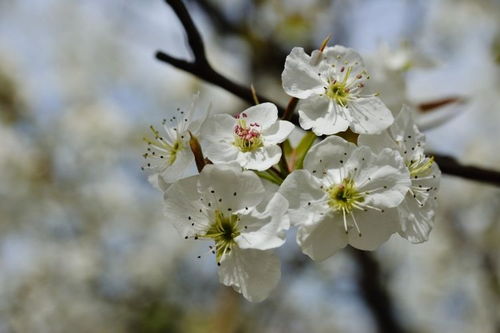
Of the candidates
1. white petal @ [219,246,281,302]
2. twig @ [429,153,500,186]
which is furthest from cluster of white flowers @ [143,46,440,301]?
twig @ [429,153,500,186]

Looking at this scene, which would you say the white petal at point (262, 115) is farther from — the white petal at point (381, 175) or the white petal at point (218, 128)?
the white petal at point (381, 175)

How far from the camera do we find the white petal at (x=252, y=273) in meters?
0.73

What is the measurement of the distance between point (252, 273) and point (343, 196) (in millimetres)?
174

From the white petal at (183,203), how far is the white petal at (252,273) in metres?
0.07

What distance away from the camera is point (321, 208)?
0.76 meters

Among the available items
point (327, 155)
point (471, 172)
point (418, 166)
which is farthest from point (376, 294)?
point (327, 155)

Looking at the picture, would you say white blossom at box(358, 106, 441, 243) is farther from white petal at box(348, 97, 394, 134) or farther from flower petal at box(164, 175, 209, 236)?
flower petal at box(164, 175, 209, 236)

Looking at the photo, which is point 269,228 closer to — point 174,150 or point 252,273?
point 252,273

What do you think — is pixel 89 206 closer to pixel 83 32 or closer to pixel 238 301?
pixel 238 301

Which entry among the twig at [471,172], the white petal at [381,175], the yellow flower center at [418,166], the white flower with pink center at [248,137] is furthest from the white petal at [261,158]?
the twig at [471,172]

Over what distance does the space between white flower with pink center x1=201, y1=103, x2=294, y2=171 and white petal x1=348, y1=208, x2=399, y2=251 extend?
15 cm

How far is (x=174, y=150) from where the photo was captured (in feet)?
2.85

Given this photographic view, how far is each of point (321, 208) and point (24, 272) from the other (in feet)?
11.2

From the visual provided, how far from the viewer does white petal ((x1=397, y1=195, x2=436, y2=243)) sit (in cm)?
75
